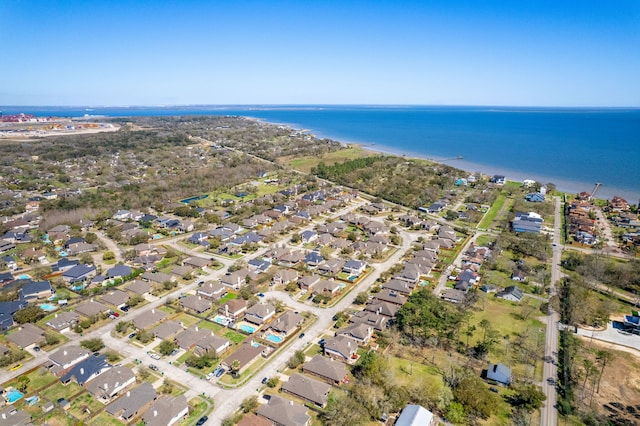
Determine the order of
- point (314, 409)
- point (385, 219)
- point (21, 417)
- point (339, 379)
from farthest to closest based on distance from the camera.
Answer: point (385, 219) → point (339, 379) → point (314, 409) → point (21, 417)

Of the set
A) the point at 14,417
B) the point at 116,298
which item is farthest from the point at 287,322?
the point at 14,417

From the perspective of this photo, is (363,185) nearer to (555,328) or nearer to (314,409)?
(555,328)

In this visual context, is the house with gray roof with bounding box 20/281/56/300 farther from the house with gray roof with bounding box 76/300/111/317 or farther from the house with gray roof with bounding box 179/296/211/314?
the house with gray roof with bounding box 179/296/211/314

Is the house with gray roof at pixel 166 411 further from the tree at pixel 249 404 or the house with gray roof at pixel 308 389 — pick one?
the house with gray roof at pixel 308 389

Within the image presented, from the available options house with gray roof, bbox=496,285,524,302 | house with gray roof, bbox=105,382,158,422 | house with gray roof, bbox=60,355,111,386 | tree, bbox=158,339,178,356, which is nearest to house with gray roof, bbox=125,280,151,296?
tree, bbox=158,339,178,356

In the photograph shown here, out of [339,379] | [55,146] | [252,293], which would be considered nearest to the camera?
[339,379]

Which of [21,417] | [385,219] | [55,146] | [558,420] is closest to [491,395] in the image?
[558,420]

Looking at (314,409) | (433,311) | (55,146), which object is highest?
(55,146)
